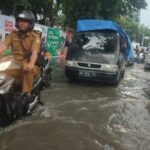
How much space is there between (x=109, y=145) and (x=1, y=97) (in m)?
1.85

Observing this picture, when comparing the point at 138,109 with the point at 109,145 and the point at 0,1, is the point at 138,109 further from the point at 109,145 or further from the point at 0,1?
the point at 0,1

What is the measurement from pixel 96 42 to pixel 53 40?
24.4 feet

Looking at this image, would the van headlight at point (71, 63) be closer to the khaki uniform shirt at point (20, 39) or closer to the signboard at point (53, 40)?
the khaki uniform shirt at point (20, 39)

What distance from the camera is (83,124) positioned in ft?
22.0

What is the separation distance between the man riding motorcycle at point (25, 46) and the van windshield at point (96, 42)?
5633 millimetres

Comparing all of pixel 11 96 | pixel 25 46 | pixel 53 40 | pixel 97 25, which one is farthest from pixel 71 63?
pixel 53 40

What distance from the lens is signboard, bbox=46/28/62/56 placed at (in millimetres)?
18323

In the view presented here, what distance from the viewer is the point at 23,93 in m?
5.88

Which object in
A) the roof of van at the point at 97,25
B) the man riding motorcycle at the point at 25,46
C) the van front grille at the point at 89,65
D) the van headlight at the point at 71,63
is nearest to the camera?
the man riding motorcycle at the point at 25,46

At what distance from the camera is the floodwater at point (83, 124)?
17.9 feet

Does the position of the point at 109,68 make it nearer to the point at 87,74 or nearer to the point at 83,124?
the point at 87,74

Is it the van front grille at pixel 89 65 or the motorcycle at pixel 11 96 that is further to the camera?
the van front grille at pixel 89 65

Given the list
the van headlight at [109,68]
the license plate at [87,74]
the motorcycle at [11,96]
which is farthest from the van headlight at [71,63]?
the motorcycle at [11,96]

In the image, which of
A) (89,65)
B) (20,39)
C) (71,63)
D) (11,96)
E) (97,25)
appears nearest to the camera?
(11,96)
